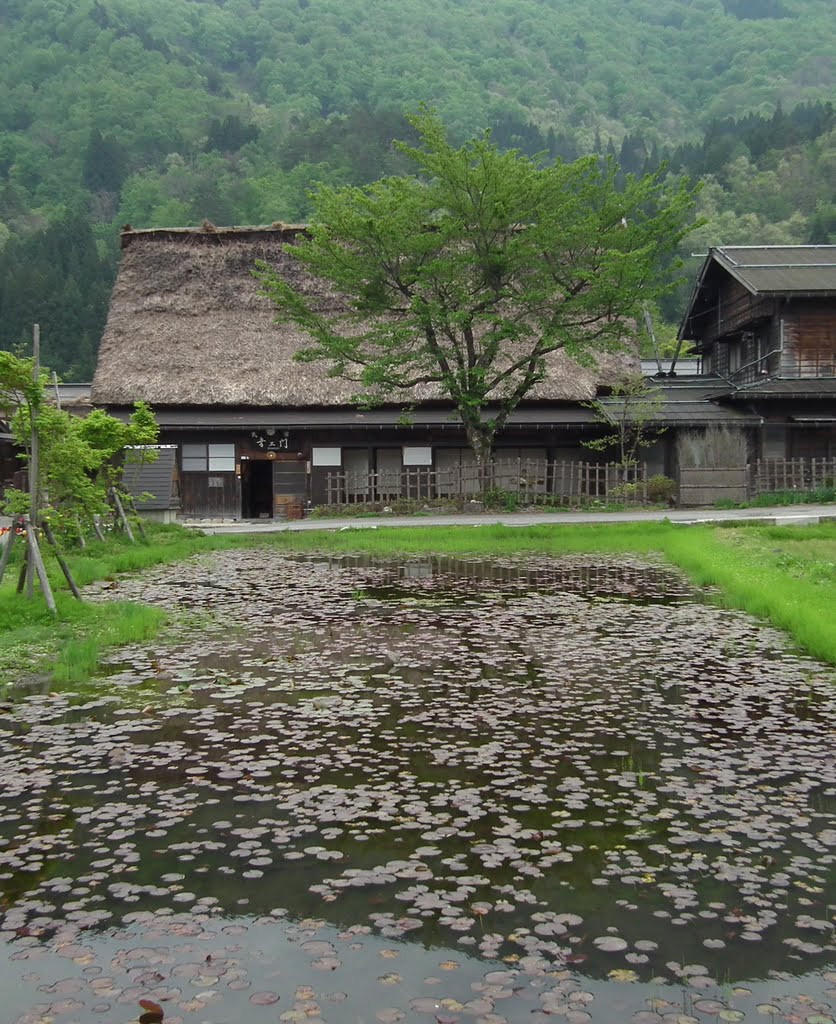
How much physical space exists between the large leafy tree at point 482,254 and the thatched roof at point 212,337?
3.45 meters

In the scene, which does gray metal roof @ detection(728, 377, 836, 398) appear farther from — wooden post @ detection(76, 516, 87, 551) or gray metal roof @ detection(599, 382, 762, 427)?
wooden post @ detection(76, 516, 87, 551)

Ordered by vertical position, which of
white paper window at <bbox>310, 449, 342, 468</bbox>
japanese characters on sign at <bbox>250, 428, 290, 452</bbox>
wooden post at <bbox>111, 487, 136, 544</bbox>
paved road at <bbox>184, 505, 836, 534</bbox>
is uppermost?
japanese characters on sign at <bbox>250, 428, 290, 452</bbox>

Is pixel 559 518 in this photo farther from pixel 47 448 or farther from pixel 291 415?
pixel 47 448

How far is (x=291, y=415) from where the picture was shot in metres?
30.8

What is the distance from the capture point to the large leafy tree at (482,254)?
25.2m

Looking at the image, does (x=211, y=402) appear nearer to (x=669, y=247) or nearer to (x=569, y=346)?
(x=569, y=346)

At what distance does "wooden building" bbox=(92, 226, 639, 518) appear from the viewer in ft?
101

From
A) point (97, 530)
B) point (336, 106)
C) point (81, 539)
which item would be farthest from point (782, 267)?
point (336, 106)

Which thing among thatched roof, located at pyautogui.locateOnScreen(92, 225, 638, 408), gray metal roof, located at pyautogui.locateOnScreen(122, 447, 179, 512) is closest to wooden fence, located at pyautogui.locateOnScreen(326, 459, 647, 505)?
thatched roof, located at pyautogui.locateOnScreen(92, 225, 638, 408)

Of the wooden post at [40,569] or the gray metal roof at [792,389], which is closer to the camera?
the wooden post at [40,569]

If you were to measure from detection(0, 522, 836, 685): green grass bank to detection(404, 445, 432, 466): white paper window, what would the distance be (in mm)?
10029

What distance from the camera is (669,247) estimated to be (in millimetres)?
26531

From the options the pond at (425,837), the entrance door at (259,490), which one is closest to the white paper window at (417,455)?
the entrance door at (259,490)

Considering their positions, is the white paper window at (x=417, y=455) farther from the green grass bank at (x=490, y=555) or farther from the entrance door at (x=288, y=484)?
the green grass bank at (x=490, y=555)
